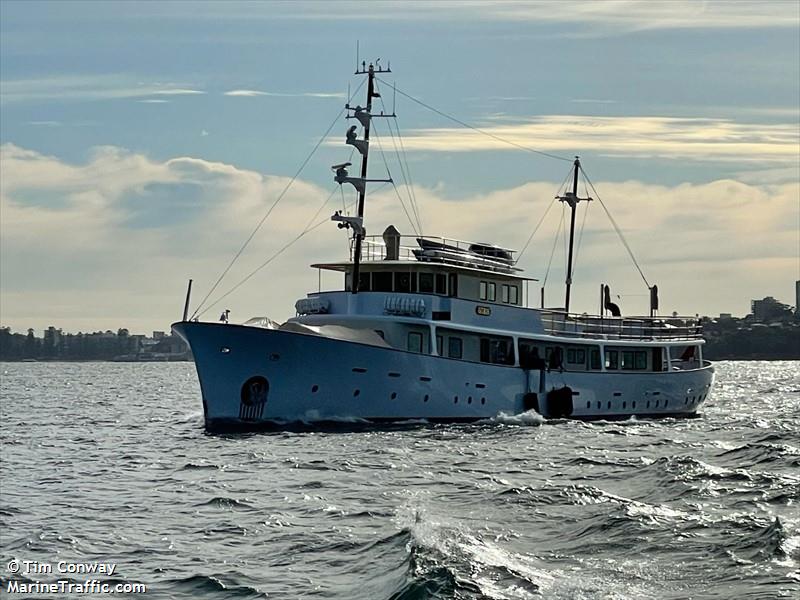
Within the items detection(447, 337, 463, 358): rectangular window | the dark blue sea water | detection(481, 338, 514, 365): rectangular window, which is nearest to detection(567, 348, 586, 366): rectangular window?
detection(481, 338, 514, 365): rectangular window

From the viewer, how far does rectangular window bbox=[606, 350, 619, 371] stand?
48.8 meters

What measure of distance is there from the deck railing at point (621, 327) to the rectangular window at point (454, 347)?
539 cm

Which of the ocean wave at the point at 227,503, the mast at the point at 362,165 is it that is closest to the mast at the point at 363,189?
the mast at the point at 362,165

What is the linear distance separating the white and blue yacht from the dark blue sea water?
8.88 feet

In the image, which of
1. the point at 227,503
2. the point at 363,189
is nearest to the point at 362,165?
the point at 363,189

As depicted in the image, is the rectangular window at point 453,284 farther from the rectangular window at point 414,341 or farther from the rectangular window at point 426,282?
the rectangular window at point 414,341

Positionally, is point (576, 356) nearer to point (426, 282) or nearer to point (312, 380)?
point (426, 282)

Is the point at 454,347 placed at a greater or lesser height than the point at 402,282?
lesser

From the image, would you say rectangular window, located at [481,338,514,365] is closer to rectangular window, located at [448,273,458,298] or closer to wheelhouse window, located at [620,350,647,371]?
rectangular window, located at [448,273,458,298]

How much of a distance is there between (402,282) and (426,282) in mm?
800

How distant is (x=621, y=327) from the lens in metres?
49.8

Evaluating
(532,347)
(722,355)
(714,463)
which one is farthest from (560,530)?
(722,355)

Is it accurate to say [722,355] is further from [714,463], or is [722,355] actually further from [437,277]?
[714,463]

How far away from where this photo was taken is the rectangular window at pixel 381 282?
137ft
